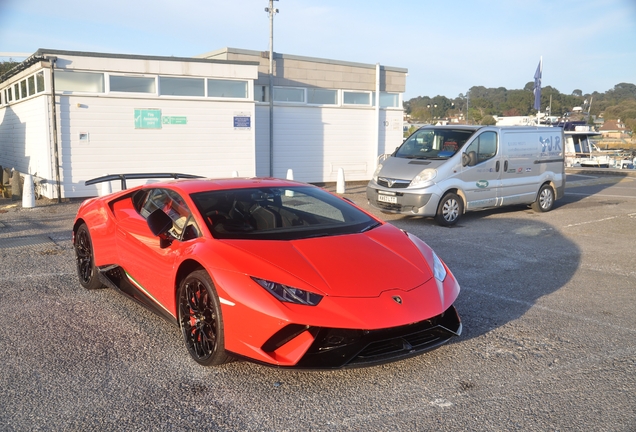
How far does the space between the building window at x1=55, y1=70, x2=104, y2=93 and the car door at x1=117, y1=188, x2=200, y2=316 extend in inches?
420

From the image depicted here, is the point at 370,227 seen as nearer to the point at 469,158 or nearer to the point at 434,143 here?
the point at 469,158

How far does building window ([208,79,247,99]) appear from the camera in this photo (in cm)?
1706

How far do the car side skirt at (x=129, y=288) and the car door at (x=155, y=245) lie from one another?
3 cm

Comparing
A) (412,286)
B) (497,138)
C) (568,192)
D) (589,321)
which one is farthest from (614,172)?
(412,286)

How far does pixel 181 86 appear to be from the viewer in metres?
16.6

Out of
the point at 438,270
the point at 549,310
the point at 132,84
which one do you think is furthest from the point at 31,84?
the point at 549,310

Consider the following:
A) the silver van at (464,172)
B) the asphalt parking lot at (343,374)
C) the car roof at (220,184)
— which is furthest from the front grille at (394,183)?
the car roof at (220,184)

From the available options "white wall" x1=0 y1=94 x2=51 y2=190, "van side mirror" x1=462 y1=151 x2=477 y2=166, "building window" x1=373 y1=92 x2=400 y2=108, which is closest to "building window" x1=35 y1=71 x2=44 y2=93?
"white wall" x1=0 y1=94 x2=51 y2=190

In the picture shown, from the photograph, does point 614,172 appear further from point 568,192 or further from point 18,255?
point 18,255

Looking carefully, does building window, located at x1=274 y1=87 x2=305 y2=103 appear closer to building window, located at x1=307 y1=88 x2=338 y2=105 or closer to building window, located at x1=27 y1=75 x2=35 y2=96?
building window, located at x1=307 y1=88 x2=338 y2=105

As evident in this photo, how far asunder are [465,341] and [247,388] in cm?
188

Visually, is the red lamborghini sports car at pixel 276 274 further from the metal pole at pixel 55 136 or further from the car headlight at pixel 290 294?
the metal pole at pixel 55 136

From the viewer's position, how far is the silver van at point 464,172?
37.5ft

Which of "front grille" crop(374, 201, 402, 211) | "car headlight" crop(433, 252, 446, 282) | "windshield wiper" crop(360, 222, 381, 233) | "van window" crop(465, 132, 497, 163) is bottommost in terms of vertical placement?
"front grille" crop(374, 201, 402, 211)
